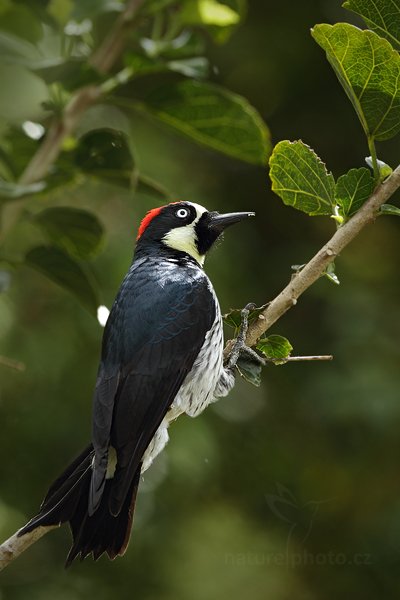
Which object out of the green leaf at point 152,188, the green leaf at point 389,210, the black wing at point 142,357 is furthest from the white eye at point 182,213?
the green leaf at point 389,210

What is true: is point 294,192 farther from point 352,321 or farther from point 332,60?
point 352,321

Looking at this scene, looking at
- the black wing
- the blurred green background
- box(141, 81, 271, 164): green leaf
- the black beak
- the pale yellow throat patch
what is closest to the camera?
the black wing

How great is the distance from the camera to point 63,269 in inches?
109

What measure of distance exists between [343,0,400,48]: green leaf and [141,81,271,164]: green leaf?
2.58 feet

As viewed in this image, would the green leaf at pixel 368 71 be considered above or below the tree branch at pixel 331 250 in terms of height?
above

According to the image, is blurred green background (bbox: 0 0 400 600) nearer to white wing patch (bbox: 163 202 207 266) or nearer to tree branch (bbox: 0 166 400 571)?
white wing patch (bbox: 163 202 207 266)

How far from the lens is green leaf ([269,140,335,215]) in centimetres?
224

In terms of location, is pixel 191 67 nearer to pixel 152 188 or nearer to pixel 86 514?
pixel 152 188

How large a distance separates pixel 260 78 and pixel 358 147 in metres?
0.75

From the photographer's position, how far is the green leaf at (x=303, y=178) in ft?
7.35

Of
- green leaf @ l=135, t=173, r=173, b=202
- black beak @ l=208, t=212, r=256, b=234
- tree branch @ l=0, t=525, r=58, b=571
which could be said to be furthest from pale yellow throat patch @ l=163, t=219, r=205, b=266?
tree branch @ l=0, t=525, r=58, b=571

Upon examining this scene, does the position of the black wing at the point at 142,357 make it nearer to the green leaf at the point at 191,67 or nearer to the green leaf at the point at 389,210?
the green leaf at the point at 191,67

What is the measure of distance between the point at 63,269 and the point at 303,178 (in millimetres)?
868

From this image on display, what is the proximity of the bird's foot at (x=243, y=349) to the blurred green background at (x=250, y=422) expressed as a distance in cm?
176
